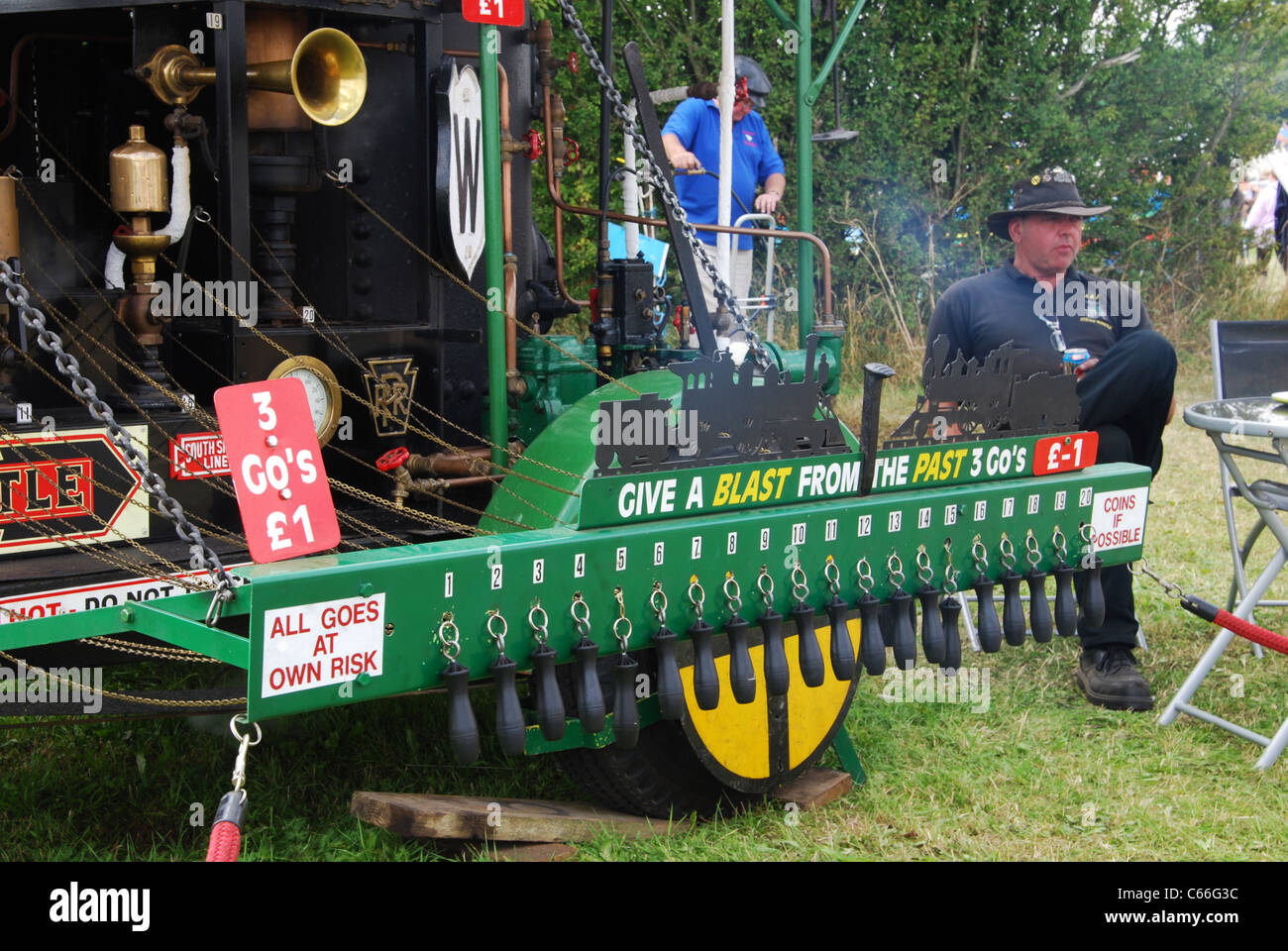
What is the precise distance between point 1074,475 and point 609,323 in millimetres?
1383

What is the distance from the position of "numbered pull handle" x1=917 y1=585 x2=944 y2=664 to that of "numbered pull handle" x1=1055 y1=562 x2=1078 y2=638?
0.45 m

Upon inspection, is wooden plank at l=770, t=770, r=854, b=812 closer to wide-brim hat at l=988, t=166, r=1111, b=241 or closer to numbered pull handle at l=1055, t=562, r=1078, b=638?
numbered pull handle at l=1055, t=562, r=1078, b=638

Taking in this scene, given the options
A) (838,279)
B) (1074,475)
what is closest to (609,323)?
(1074,475)

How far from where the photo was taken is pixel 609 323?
14.0 ft

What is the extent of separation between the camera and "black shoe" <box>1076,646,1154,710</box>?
4.88m

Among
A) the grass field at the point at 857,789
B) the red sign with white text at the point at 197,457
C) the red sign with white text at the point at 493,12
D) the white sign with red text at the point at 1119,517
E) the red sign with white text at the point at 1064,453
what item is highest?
the red sign with white text at the point at 493,12

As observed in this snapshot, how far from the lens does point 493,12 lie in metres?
3.48

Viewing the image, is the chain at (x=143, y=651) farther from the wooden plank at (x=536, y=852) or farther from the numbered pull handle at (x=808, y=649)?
the numbered pull handle at (x=808, y=649)

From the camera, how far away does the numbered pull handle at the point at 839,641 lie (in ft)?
11.3

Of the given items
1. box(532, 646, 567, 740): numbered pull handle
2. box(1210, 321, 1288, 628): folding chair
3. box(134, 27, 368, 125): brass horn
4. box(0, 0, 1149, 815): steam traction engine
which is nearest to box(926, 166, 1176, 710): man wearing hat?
box(1210, 321, 1288, 628): folding chair

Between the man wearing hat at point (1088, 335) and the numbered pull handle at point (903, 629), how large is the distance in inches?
56.9

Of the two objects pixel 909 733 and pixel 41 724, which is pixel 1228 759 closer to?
pixel 909 733

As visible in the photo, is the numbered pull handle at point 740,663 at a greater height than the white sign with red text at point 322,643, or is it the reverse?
the white sign with red text at point 322,643

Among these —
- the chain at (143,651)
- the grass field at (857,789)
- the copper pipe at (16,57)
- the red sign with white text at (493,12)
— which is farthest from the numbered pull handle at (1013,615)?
the copper pipe at (16,57)
